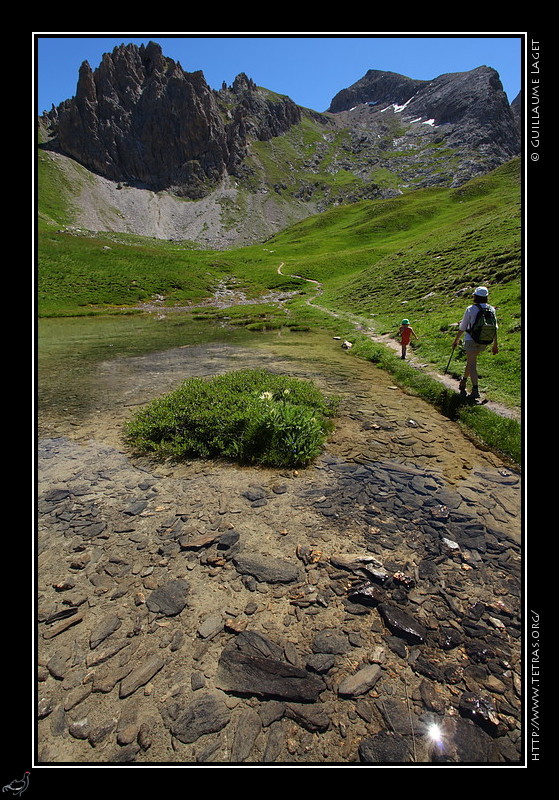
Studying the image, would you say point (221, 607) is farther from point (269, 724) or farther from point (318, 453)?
point (318, 453)

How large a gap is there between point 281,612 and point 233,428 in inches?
223

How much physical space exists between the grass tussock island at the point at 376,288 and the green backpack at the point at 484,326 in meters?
1.18

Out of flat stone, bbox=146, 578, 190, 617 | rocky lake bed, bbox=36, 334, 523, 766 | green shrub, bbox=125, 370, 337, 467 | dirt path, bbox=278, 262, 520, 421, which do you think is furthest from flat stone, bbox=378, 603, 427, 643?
dirt path, bbox=278, 262, 520, 421

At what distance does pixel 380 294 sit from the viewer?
4450 centimetres

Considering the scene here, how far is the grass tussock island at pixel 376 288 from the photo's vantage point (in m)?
15.8

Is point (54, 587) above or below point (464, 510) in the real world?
below

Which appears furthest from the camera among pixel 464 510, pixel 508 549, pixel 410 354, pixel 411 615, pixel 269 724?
pixel 410 354

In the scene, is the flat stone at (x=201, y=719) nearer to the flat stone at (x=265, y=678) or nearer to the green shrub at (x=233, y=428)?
the flat stone at (x=265, y=678)

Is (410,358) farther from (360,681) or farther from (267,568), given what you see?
(360,681)

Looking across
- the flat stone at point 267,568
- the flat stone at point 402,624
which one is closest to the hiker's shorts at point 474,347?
the flat stone at point 402,624

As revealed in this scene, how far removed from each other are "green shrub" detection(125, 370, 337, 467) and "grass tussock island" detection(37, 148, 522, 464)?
5.26 metres
